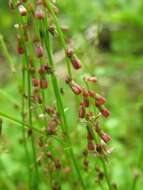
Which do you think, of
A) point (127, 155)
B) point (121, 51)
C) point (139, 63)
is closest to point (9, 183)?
point (127, 155)

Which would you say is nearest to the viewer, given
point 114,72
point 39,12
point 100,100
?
point 39,12

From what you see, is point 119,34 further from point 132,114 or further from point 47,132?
point 47,132

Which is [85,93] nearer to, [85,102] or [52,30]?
[85,102]

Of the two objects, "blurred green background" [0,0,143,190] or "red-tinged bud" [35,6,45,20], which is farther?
"blurred green background" [0,0,143,190]

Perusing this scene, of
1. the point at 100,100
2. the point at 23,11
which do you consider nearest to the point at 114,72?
the point at 100,100

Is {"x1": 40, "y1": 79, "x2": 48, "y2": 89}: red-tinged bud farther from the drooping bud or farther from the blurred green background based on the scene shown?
the blurred green background

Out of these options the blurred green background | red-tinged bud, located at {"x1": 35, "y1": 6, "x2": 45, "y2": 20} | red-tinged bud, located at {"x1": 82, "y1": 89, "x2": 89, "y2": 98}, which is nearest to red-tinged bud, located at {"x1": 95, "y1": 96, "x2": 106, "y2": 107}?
red-tinged bud, located at {"x1": 82, "y1": 89, "x2": 89, "y2": 98}

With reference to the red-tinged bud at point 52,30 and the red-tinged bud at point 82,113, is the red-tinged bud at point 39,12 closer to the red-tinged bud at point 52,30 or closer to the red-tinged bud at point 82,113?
the red-tinged bud at point 52,30

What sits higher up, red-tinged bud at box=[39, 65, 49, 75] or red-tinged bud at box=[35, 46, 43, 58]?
red-tinged bud at box=[35, 46, 43, 58]

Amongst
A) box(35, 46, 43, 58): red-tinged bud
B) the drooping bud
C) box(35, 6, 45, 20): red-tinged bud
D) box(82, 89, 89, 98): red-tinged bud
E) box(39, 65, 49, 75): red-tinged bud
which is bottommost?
the drooping bud

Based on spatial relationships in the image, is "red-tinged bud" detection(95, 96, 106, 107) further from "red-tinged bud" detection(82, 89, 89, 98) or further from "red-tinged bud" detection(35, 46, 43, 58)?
"red-tinged bud" detection(35, 46, 43, 58)

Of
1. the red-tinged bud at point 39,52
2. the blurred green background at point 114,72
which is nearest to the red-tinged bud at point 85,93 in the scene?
the red-tinged bud at point 39,52
